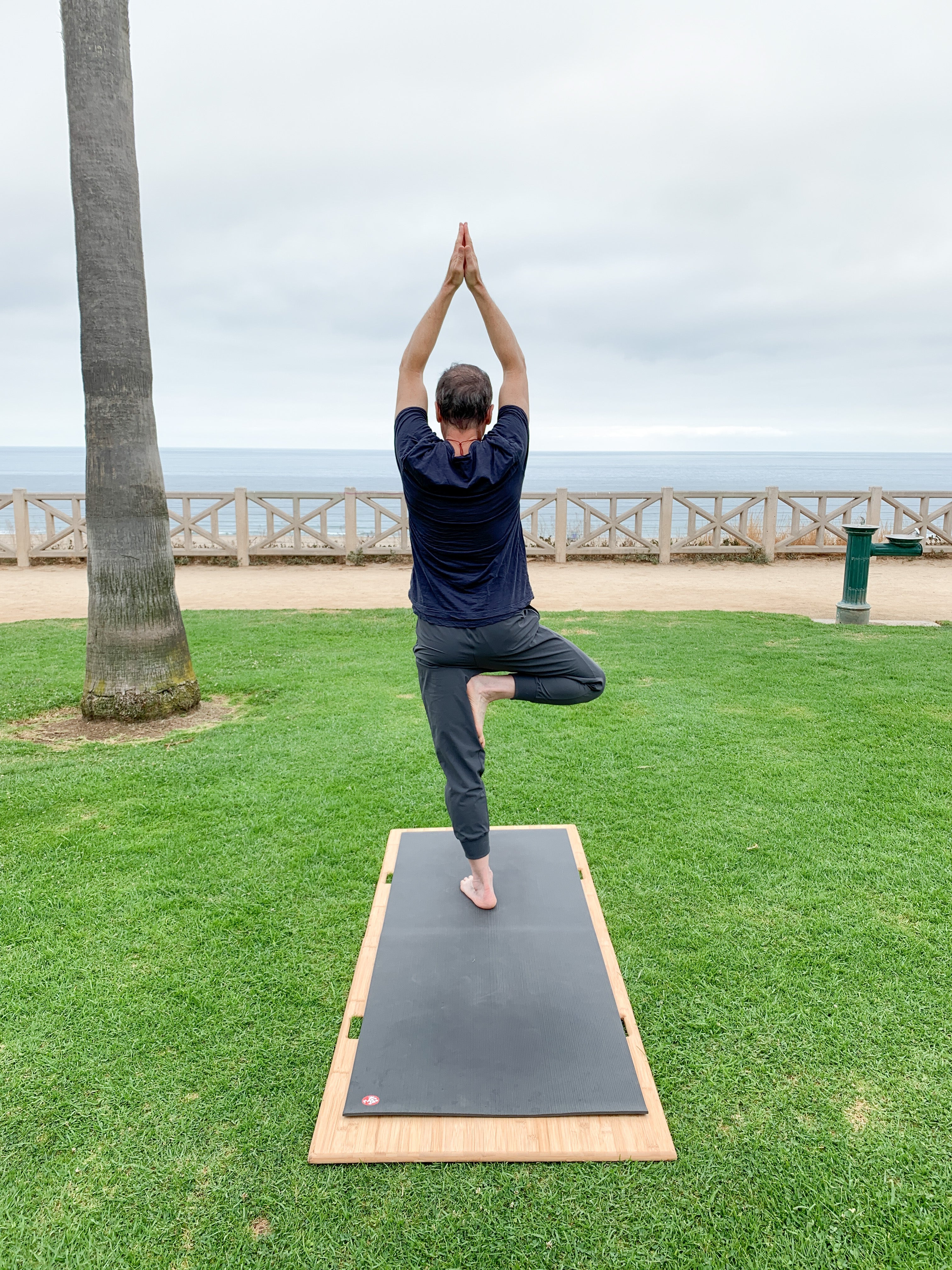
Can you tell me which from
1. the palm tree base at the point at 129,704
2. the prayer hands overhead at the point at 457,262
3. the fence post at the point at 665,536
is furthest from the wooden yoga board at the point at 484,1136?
the fence post at the point at 665,536

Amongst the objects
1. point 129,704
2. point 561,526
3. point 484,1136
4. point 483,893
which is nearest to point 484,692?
point 483,893

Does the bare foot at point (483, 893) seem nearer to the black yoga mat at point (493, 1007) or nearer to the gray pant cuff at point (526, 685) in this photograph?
the black yoga mat at point (493, 1007)

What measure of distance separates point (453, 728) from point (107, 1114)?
5.60 ft

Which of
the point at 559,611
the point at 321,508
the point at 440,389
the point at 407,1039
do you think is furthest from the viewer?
the point at 321,508

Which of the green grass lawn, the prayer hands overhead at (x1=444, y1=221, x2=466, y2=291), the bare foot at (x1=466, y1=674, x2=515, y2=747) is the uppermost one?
the prayer hands overhead at (x1=444, y1=221, x2=466, y2=291)

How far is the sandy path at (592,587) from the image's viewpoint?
1249 centimetres

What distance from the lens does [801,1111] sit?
255 centimetres

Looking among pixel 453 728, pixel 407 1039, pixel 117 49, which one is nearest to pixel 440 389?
pixel 453 728

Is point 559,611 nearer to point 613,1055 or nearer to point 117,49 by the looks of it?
point 117,49

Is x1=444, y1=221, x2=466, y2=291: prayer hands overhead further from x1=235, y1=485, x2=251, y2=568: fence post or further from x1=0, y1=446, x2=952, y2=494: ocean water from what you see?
x1=0, y1=446, x2=952, y2=494: ocean water

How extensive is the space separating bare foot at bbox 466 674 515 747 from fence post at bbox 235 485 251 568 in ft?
47.2

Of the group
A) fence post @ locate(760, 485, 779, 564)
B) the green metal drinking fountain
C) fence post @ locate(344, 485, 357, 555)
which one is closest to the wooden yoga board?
the green metal drinking fountain

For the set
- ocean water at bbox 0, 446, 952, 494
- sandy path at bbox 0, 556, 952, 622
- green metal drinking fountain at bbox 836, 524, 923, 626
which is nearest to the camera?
green metal drinking fountain at bbox 836, 524, 923, 626

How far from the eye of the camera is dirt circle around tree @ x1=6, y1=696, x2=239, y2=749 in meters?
6.36
